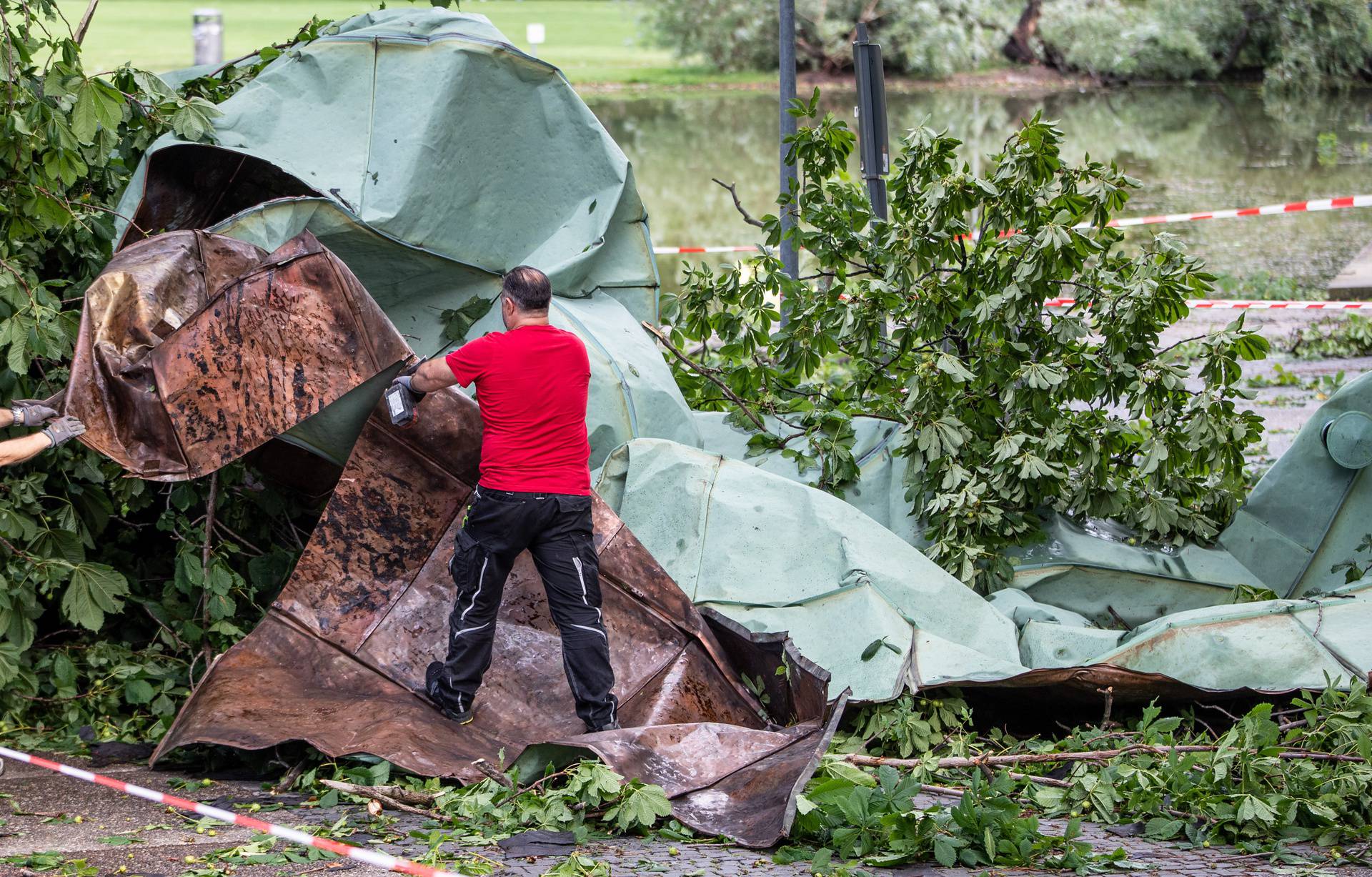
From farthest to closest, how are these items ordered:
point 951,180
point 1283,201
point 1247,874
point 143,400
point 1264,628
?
1. point 1283,201
2. point 951,180
3. point 1264,628
4. point 143,400
5. point 1247,874

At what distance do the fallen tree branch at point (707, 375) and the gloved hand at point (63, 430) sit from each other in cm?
249

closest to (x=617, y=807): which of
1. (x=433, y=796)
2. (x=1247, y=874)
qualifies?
(x=433, y=796)

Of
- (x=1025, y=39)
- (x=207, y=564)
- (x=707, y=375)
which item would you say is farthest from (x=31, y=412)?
(x=1025, y=39)

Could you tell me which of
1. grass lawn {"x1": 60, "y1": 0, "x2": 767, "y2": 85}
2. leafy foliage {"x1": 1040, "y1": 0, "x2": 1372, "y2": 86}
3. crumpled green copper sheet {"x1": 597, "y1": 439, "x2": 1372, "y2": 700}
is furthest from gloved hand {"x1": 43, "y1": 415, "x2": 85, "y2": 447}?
leafy foliage {"x1": 1040, "y1": 0, "x2": 1372, "y2": 86}

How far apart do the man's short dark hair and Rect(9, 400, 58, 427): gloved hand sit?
1349 mm

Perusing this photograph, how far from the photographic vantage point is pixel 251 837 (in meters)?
3.56

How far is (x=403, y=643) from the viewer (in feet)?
15.2

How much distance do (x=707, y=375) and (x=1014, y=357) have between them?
4.56ft

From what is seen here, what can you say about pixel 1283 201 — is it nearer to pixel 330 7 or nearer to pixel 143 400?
pixel 143 400

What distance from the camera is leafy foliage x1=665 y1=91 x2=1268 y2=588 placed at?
5281 millimetres

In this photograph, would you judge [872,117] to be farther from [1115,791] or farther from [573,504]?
[1115,791]

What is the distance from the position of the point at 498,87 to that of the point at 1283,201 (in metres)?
14.9

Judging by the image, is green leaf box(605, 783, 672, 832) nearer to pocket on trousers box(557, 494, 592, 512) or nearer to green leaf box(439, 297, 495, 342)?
pocket on trousers box(557, 494, 592, 512)

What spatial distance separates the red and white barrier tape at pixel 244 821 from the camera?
3.24 meters
